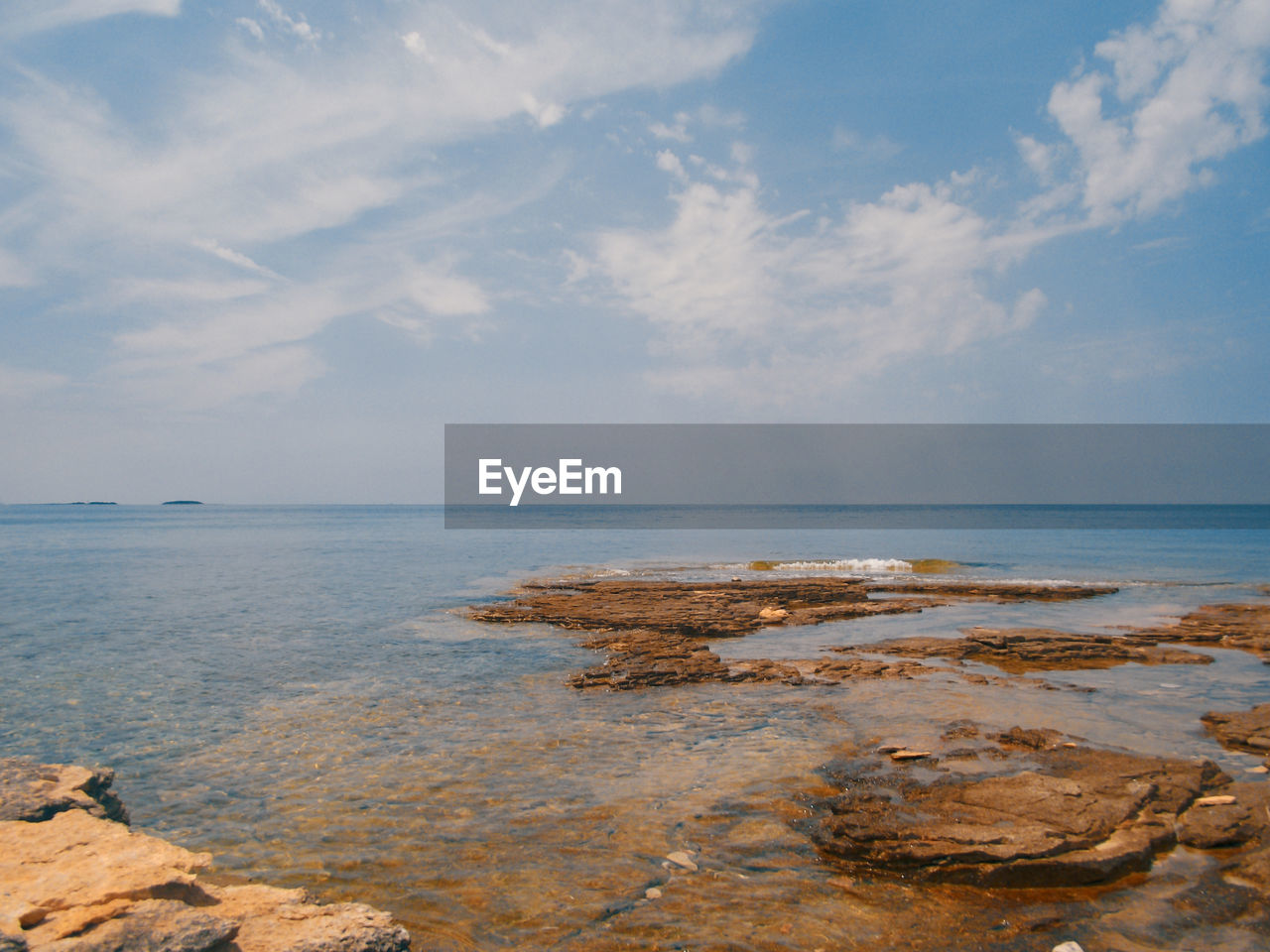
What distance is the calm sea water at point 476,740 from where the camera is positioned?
294 inches

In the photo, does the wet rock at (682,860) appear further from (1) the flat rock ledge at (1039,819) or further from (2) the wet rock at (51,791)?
(2) the wet rock at (51,791)

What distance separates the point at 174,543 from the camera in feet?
252

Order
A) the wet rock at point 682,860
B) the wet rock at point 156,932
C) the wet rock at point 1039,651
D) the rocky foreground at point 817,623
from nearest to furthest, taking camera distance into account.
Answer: the wet rock at point 156,932
the wet rock at point 682,860
the rocky foreground at point 817,623
the wet rock at point 1039,651

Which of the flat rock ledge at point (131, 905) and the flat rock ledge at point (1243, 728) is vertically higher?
the flat rock ledge at point (131, 905)

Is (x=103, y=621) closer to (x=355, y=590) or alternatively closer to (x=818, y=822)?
(x=355, y=590)

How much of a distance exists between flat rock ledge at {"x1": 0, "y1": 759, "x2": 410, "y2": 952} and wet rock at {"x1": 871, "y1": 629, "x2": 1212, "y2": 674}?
54.7 feet

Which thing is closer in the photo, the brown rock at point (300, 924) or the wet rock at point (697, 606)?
the brown rock at point (300, 924)

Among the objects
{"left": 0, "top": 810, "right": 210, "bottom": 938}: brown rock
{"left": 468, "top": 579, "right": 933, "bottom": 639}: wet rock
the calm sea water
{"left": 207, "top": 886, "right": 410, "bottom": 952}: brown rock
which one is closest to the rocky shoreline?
the calm sea water

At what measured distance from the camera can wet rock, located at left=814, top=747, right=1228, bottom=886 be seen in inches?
286

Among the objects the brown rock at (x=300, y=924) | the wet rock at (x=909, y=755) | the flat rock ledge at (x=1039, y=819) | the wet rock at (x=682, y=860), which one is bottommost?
the wet rock at (x=682, y=860)

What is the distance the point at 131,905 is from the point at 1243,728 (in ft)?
51.3

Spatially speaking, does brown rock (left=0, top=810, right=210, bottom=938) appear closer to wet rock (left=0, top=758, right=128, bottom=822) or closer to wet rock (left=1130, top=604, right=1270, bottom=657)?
wet rock (left=0, top=758, right=128, bottom=822)

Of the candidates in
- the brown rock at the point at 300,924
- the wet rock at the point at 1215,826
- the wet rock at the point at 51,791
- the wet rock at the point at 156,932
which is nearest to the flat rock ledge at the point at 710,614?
the wet rock at the point at 1215,826

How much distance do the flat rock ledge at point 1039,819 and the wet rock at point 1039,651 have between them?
329 inches
